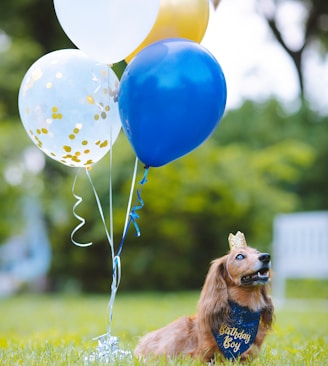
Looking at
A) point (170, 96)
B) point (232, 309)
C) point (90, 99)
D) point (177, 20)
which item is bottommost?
Answer: point (232, 309)

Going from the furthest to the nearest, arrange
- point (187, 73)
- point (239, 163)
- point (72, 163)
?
1. point (239, 163)
2. point (72, 163)
3. point (187, 73)

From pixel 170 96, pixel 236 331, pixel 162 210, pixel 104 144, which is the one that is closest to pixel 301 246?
pixel 162 210

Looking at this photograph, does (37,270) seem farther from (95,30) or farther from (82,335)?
(95,30)

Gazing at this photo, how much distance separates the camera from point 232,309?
2.80m

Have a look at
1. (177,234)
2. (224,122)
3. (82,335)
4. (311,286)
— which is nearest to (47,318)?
(82,335)

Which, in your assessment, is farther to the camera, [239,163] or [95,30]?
[239,163]

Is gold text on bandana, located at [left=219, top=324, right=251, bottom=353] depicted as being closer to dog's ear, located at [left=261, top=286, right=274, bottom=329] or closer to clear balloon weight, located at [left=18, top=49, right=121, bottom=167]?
dog's ear, located at [left=261, top=286, right=274, bottom=329]

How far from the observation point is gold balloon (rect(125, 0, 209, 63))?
3.19 metres

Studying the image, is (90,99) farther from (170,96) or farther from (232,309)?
(232,309)

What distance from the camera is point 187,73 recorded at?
111 inches

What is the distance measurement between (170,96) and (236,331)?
1187 mm

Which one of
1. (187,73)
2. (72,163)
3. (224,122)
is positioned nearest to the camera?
(187,73)

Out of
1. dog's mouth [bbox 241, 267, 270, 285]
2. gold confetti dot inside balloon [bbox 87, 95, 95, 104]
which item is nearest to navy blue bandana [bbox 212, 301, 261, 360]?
dog's mouth [bbox 241, 267, 270, 285]

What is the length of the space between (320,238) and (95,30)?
20.7ft
